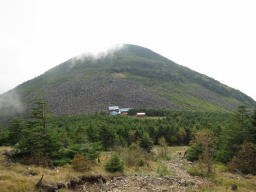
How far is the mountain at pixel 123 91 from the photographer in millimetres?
115438

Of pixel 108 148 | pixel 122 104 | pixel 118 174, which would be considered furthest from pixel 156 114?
pixel 118 174

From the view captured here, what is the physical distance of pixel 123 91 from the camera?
13475 cm

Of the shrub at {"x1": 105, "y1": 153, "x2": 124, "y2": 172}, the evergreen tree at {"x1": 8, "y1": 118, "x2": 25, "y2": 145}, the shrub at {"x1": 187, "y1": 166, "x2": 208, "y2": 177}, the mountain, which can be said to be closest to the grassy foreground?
the shrub at {"x1": 105, "y1": 153, "x2": 124, "y2": 172}

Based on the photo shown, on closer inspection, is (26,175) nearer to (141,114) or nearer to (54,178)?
(54,178)

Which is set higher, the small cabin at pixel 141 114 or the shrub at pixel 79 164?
the shrub at pixel 79 164

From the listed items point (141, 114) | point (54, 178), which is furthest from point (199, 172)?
point (141, 114)

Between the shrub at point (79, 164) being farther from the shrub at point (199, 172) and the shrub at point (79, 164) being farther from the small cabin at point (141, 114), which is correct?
the small cabin at point (141, 114)

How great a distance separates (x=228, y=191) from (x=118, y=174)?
835 centimetres

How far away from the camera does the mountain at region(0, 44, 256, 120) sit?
115 meters

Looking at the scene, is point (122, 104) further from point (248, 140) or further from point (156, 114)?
point (248, 140)

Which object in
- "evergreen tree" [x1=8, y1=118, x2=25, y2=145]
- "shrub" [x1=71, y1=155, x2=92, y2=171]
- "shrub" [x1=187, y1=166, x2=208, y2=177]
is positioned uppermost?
"evergreen tree" [x1=8, y1=118, x2=25, y2=145]

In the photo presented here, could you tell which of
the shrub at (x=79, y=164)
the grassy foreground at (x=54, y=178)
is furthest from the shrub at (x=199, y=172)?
the shrub at (x=79, y=164)

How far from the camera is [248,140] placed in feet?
55.5

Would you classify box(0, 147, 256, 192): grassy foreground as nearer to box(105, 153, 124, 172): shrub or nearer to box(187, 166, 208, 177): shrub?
box(105, 153, 124, 172): shrub
